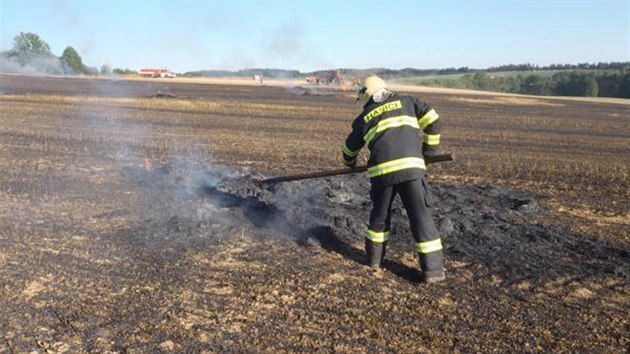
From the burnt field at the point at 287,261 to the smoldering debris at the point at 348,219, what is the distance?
3cm

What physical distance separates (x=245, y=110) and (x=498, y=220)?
21201mm

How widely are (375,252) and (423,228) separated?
0.65 meters

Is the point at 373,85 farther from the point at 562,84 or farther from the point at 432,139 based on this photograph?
the point at 562,84

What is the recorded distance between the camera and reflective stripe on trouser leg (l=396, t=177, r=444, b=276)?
18.2ft

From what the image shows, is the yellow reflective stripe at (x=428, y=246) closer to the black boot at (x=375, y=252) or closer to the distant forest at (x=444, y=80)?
the black boot at (x=375, y=252)

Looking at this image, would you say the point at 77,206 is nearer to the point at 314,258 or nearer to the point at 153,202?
the point at 153,202

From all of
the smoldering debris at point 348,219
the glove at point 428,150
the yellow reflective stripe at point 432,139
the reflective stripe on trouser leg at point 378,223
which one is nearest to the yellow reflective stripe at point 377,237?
the reflective stripe on trouser leg at point 378,223

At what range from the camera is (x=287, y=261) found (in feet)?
20.3

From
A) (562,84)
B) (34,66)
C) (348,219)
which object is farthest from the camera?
(562,84)

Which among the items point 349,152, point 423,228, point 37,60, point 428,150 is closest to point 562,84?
point 37,60

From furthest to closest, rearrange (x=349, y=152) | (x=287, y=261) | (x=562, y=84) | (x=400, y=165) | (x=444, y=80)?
(x=444, y=80), (x=562, y=84), (x=287, y=261), (x=349, y=152), (x=400, y=165)

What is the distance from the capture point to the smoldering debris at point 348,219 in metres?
6.49

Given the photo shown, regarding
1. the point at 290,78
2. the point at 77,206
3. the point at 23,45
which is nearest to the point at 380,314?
the point at 77,206

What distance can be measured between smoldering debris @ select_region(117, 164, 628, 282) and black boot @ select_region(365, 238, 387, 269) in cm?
58
